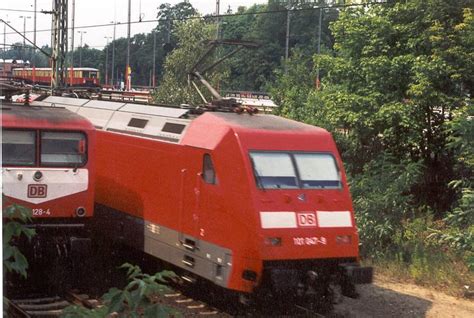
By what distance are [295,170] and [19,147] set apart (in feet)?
13.4

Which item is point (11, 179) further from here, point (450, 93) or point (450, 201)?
point (450, 201)

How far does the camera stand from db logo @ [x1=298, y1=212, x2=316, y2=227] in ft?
29.9

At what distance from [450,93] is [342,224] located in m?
7.94

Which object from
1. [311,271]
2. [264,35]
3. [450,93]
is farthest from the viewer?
[264,35]

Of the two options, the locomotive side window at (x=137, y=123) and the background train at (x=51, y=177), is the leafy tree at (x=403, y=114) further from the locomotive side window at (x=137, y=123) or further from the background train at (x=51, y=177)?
the background train at (x=51, y=177)

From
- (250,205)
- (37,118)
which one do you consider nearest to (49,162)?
(37,118)

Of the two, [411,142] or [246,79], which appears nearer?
[411,142]

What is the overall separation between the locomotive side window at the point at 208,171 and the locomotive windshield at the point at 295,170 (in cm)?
65

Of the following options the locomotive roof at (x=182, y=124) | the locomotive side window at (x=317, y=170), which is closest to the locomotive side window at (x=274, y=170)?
the locomotive side window at (x=317, y=170)

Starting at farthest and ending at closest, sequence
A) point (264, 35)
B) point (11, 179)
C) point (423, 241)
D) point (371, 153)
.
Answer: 1. point (264, 35)
2. point (371, 153)
3. point (423, 241)
4. point (11, 179)

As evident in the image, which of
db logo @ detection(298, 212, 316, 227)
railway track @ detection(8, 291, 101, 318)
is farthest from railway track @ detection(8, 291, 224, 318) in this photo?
db logo @ detection(298, 212, 316, 227)

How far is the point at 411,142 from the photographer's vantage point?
16766mm

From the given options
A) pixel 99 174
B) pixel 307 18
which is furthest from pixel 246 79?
pixel 99 174

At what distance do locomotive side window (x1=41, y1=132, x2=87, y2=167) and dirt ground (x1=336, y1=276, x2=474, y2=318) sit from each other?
461cm
